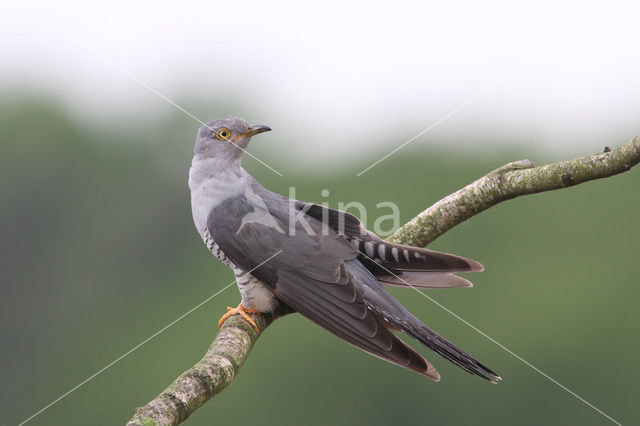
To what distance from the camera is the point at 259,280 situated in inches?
162

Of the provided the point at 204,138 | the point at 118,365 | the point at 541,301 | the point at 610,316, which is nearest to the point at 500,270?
the point at 541,301

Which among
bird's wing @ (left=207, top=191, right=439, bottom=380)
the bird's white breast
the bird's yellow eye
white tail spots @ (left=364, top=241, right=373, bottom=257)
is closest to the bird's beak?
the bird's yellow eye

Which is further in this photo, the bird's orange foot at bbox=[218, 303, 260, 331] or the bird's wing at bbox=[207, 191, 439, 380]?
the bird's orange foot at bbox=[218, 303, 260, 331]

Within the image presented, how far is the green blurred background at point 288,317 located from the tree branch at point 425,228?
305 inches

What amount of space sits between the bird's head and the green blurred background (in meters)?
7.79

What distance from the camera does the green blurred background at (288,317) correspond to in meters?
17.3

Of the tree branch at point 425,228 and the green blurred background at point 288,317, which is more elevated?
the tree branch at point 425,228

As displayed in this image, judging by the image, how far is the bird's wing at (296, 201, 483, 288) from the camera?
4105 mm

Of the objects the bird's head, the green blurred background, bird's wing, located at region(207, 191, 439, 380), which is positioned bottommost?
the green blurred background

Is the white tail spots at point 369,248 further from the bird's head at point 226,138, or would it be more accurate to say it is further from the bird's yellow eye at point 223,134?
the bird's yellow eye at point 223,134

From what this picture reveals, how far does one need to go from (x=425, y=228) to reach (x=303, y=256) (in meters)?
0.76

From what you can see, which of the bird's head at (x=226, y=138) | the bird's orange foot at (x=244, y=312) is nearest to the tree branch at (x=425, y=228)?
the bird's orange foot at (x=244, y=312)

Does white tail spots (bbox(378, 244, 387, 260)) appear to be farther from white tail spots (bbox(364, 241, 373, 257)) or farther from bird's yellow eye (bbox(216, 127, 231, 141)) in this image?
bird's yellow eye (bbox(216, 127, 231, 141))

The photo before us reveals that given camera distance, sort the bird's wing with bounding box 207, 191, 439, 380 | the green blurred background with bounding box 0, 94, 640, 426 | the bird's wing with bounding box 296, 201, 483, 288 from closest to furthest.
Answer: the bird's wing with bounding box 207, 191, 439, 380 → the bird's wing with bounding box 296, 201, 483, 288 → the green blurred background with bounding box 0, 94, 640, 426
